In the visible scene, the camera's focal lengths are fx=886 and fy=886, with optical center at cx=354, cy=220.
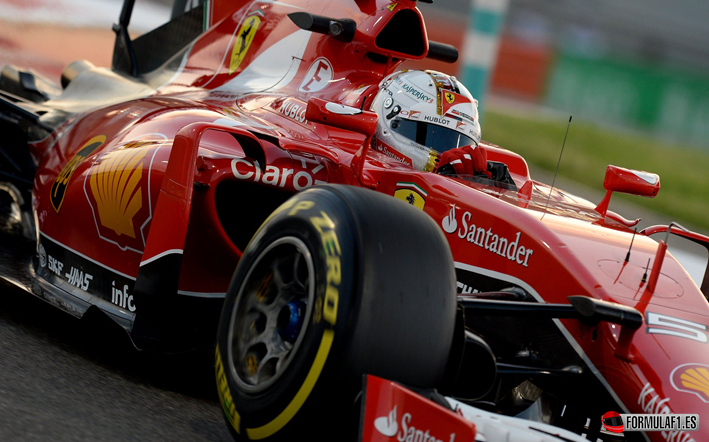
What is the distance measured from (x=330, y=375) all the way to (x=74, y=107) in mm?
3582

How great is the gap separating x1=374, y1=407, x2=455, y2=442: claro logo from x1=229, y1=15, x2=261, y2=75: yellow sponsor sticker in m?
3.31

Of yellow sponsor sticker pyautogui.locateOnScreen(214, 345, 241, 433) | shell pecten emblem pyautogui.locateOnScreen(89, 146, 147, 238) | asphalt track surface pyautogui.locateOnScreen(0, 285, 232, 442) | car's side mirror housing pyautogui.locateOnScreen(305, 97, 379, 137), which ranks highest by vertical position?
car's side mirror housing pyautogui.locateOnScreen(305, 97, 379, 137)

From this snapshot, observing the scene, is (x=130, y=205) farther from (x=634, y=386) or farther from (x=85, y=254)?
(x=634, y=386)

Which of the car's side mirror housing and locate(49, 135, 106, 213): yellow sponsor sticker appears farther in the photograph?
locate(49, 135, 106, 213): yellow sponsor sticker

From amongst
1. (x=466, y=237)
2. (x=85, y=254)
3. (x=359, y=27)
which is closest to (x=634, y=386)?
(x=466, y=237)

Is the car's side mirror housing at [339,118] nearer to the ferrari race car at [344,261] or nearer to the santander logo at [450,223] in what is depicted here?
the ferrari race car at [344,261]

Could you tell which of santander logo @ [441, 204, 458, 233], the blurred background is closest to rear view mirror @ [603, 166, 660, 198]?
santander logo @ [441, 204, 458, 233]

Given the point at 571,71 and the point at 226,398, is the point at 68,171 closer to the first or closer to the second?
the point at 226,398

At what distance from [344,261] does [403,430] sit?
16.8 inches

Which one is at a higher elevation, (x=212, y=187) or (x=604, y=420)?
(x=212, y=187)

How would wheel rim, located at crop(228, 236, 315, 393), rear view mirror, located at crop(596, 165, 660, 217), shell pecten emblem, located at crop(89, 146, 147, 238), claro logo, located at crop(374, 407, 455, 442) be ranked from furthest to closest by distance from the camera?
rear view mirror, located at crop(596, 165, 660, 217), shell pecten emblem, located at crop(89, 146, 147, 238), wheel rim, located at crop(228, 236, 315, 393), claro logo, located at crop(374, 407, 455, 442)

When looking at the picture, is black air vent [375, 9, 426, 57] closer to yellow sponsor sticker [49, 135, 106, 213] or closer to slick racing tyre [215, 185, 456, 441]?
yellow sponsor sticker [49, 135, 106, 213]

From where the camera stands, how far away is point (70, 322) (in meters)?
3.82

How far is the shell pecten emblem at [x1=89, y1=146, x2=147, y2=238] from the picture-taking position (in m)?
3.42
